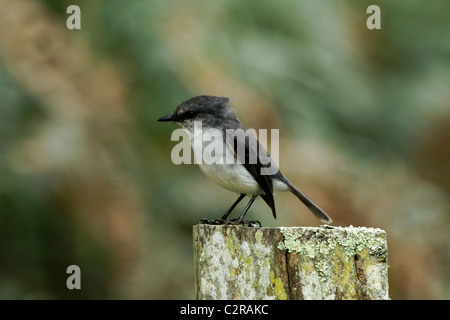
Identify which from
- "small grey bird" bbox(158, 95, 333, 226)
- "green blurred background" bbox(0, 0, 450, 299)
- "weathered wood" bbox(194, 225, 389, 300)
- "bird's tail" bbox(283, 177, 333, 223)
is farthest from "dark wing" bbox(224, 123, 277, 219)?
"weathered wood" bbox(194, 225, 389, 300)

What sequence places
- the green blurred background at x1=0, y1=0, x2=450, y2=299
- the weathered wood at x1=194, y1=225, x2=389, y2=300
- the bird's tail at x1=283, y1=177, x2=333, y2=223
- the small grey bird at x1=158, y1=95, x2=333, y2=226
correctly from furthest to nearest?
the green blurred background at x1=0, y1=0, x2=450, y2=299 → the bird's tail at x1=283, y1=177, x2=333, y2=223 → the small grey bird at x1=158, y1=95, x2=333, y2=226 → the weathered wood at x1=194, y1=225, x2=389, y2=300

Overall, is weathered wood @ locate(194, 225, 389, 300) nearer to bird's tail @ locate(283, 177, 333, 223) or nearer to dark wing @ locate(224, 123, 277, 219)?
dark wing @ locate(224, 123, 277, 219)

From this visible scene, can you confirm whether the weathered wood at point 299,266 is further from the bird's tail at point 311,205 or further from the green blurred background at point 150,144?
the green blurred background at point 150,144

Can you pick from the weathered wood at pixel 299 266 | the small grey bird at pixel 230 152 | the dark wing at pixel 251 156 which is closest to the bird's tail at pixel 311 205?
the small grey bird at pixel 230 152

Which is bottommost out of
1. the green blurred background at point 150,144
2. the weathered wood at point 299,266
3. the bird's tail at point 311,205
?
the weathered wood at point 299,266

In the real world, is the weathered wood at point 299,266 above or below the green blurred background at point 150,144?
below

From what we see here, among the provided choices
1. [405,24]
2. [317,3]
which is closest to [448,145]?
[405,24]

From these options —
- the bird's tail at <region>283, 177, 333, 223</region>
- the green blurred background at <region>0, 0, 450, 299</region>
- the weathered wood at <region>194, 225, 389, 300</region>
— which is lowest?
the weathered wood at <region>194, 225, 389, 300</region>

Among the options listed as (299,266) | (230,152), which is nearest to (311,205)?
(230,152)
